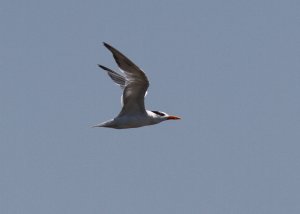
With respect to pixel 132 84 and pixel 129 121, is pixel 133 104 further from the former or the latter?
pixel 132 84

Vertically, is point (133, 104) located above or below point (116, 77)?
below

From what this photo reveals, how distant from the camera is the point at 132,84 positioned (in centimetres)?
2634

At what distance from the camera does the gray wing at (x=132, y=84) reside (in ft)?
80.3

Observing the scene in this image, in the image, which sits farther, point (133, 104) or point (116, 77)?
point (116, 77)

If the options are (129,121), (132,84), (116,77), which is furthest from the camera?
(116,77)

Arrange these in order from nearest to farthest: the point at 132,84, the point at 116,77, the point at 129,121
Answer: the point at 132,84 → the point at 129,121 → the point at 116,77

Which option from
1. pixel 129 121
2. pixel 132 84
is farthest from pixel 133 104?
pixel 132 84

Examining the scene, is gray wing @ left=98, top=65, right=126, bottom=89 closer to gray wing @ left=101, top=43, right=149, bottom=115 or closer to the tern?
the tern

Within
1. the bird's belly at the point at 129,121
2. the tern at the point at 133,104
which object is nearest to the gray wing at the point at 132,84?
the tern at the point at 133,104

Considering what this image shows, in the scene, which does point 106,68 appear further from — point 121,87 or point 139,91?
point 139,91

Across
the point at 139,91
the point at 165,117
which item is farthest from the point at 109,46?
the point at 165,117

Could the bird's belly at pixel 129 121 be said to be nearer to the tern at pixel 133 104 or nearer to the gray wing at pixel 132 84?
the tern at pixel 133 104

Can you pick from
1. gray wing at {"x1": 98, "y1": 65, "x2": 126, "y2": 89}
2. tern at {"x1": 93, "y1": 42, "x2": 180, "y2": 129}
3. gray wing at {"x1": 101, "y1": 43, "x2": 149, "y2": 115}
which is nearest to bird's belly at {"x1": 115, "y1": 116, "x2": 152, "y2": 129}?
tern at {"x1": 93, "y1": 42, "x2": 180, "y2": 129}

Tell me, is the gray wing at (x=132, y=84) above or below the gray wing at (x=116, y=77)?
below
